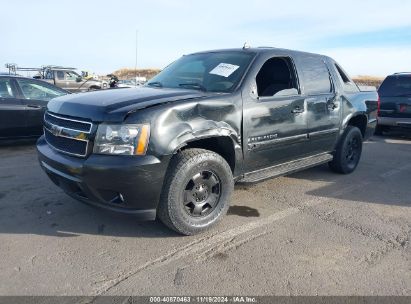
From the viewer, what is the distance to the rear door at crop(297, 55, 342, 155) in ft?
16.0

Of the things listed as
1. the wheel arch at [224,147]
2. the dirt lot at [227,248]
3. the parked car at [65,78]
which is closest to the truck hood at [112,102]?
the wheel arch at [224,147]

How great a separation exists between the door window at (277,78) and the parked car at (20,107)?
4781 mm

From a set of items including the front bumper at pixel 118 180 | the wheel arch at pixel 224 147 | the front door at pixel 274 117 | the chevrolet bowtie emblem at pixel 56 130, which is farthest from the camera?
the front door at pixel 274 117

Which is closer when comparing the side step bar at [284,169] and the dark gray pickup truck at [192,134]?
the dark gray pickup truck at [192,134]

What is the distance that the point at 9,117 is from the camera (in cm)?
710

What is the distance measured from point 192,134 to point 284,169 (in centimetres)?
163

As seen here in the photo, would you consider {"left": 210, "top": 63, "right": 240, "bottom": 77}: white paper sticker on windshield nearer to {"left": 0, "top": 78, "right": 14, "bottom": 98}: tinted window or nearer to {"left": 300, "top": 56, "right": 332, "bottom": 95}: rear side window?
{"left": 300, "top": 56, "right": 332, "bottom": 95}: rear side window

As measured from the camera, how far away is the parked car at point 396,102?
9398 millimetres

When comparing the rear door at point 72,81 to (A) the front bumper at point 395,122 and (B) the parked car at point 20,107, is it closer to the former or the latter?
(B) the parked car at point 20,107

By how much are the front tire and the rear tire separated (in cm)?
260

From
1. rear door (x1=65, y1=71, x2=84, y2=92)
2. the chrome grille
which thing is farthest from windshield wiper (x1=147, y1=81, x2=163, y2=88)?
rear door (x1=65, y1=71, x2=84, y2=92)

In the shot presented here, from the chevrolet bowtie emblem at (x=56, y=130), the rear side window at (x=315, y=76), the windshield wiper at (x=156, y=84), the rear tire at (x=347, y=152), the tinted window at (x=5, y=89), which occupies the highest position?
the rear side window at (x=315, y=76)

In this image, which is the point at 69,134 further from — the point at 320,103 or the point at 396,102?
the point at 396,102

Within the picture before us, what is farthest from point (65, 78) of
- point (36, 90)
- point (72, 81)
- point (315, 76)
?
point (315, 76)
